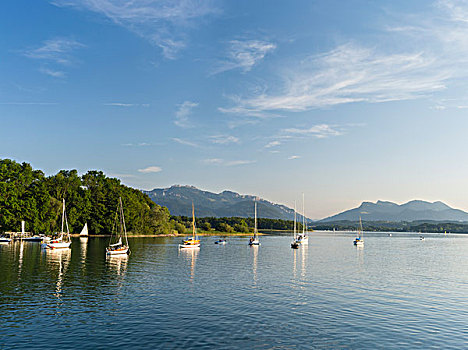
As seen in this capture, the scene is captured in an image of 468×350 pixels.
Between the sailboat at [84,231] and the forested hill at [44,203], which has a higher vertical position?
the forested hill at [44,203]

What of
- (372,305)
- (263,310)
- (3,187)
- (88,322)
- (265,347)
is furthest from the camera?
(3,187)

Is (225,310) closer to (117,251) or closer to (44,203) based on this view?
(117,251)

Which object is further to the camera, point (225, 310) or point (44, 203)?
point (44, 203)

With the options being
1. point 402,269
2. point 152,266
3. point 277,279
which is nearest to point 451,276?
point 402,269

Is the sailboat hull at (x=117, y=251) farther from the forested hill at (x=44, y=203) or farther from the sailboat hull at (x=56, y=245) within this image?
the forested hill at (x=44, y=203)

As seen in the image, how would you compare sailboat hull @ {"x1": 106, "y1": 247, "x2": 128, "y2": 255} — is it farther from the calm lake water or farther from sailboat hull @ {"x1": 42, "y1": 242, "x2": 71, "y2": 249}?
the calm lake water

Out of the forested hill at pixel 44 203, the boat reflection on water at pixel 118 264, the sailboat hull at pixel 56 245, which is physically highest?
the forested hill at pixel 44 203

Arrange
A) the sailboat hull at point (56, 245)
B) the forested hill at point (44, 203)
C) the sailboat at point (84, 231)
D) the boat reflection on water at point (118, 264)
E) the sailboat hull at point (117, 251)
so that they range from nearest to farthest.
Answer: the boat reflection on water at point (118, 264)
the sailboat hull at point (117, 251)
the sailboat hull at point (56, 245)
the forested hill at point (44, 203)
the sailboat at point (84, 231)

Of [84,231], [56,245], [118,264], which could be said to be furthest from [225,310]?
[84,231]

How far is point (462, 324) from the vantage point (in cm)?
3497

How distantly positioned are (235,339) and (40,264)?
5806 cm

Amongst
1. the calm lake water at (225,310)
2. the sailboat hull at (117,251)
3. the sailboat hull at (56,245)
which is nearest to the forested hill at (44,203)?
the sailboat hull at (56,245)

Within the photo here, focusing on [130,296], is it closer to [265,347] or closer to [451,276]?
[265,347]

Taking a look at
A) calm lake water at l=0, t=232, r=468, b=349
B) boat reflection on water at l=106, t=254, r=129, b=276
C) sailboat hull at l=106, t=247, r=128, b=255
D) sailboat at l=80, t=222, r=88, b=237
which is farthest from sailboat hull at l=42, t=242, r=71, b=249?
sailboat at l=80, t=222, r=88, b=237
